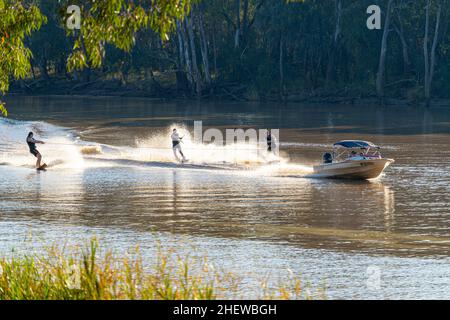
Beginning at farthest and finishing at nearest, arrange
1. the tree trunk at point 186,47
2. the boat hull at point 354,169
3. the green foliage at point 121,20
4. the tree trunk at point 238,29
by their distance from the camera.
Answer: the tree trunk at point 238,29 < the tree trunk at point 186,47 < the boat hull at point 354,169 < the green foliage at point 121,20

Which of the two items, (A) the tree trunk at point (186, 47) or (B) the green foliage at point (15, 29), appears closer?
(B) the green foliage at point (15, 29)

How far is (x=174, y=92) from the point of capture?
354 feet

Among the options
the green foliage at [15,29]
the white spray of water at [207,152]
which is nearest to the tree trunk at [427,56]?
the white spray of water at [207,152]

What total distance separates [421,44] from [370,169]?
64554 mm

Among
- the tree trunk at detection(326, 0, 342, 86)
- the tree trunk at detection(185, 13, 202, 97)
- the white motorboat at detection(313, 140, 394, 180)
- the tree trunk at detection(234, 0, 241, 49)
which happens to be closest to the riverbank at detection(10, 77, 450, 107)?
the tree trunk at detection(185, 13, 202, 97)

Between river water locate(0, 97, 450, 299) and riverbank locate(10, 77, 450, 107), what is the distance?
111 ft

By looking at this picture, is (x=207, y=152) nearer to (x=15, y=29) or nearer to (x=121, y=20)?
(x=15, y=29)

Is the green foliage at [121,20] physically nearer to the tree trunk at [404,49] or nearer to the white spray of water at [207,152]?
the white spray of water at [207,152]

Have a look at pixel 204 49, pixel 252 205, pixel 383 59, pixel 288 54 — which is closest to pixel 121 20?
pixel 252 205

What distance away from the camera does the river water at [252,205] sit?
21109 mm

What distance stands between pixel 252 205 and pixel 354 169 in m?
8.31

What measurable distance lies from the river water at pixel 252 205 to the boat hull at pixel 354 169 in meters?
0.61

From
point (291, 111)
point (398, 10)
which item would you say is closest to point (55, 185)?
point (291, 111)
